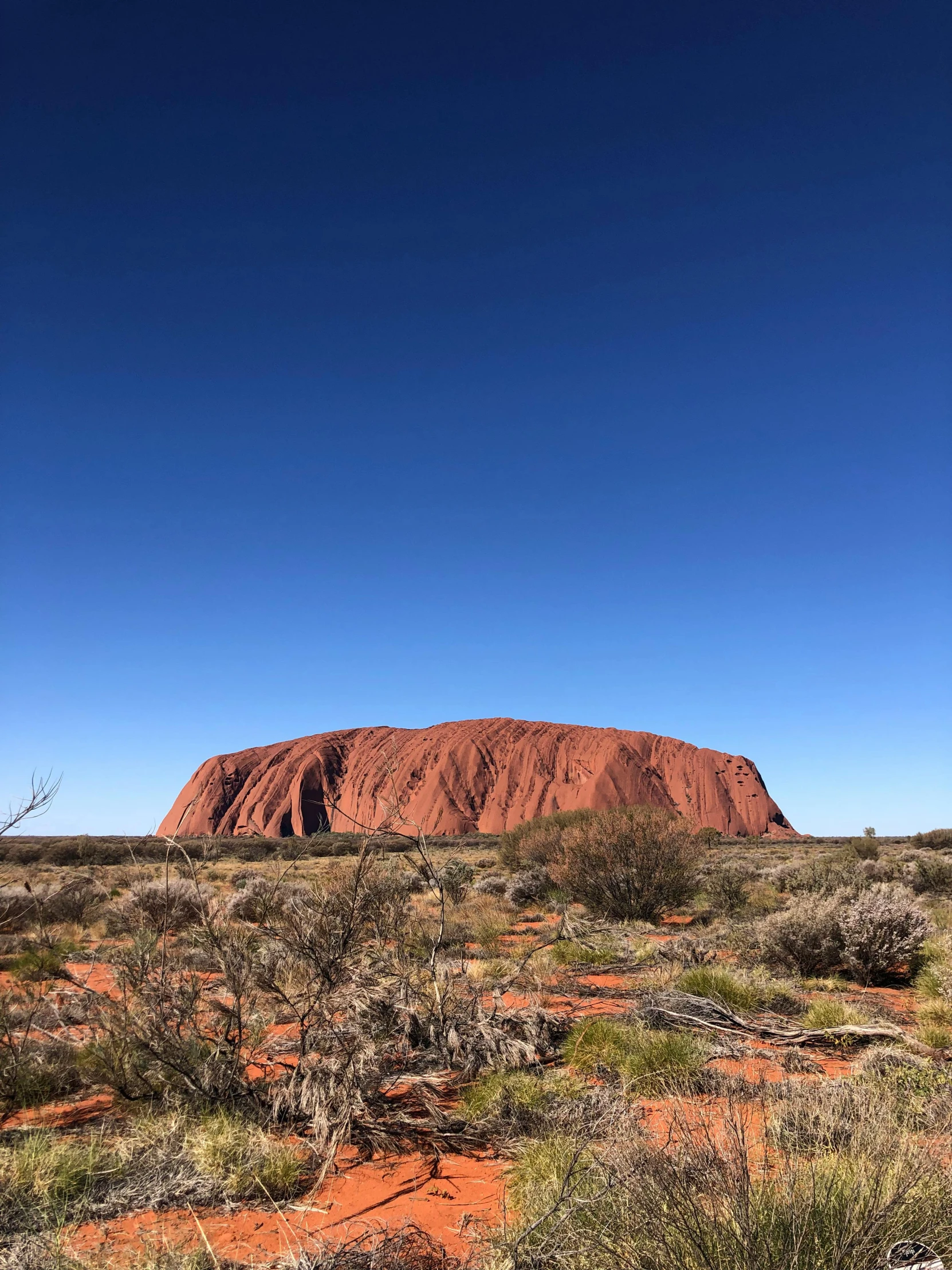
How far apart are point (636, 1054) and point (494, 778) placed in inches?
2935

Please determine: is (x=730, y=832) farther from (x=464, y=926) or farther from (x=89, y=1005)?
(x=89, y=1005)

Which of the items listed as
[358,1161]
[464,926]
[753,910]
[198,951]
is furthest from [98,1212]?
[753,910]

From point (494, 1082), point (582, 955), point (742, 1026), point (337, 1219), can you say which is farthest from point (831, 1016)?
point (337, 1219)

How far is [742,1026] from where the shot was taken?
233 inches

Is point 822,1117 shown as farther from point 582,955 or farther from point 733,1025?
point 582,955

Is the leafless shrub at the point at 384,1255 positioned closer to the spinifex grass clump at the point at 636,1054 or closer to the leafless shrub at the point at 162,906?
the spinifex grass clump at the point at 636,1054

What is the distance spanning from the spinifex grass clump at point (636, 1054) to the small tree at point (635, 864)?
8174 millimetres

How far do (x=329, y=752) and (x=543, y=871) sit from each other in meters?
76.2

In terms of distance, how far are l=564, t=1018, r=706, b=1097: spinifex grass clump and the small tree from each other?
8.17 meters

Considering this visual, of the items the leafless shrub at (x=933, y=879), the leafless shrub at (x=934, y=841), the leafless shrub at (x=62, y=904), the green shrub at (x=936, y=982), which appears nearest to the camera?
the green shrub at (x=936, y=982)

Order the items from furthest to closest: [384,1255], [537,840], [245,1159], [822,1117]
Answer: [537,840]
[245,1159]
[384,1255]
[822,1117]

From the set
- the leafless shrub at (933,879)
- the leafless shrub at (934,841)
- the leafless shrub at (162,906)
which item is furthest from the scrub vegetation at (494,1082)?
the leafless shrub at (934,841)

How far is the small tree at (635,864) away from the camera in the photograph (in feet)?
44.9

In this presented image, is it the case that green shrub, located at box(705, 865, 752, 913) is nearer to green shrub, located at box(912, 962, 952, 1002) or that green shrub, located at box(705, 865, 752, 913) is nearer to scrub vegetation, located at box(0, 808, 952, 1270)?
scrub vegetation, located at box(0, 808, 952, 1270)
